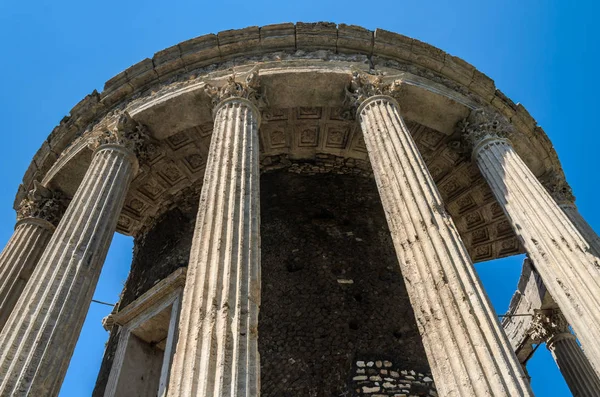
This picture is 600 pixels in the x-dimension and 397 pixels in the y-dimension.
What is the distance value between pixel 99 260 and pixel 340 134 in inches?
260

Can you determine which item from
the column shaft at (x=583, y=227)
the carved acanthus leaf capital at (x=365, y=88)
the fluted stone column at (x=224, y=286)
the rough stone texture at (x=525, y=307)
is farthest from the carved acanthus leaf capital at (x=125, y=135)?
the rough stone texture at (x=525, y=307)

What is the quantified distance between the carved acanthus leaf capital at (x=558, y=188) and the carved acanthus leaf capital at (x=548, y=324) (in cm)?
290

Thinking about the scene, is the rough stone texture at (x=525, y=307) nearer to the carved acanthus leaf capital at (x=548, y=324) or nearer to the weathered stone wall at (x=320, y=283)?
the carved acanthus leaf capital at (x=548, y=324)

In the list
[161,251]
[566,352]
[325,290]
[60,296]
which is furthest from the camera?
[566,352]

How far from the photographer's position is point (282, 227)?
35.7 ft

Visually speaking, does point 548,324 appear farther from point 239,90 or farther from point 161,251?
point 161,251

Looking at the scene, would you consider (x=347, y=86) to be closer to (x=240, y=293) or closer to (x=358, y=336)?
(x=358, y=336)

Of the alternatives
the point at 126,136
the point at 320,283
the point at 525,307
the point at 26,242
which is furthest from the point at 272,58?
the point at 525,307

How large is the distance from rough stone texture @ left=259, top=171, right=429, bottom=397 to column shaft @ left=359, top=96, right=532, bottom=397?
2.85 meters

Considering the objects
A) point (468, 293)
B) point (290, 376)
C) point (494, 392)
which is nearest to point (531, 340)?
point (290, 376)

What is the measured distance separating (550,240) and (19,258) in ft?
30.4

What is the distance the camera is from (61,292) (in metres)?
6.65

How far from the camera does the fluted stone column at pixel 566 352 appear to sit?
434 inches

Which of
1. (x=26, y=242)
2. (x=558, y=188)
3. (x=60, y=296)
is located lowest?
(x=60, y=296)
